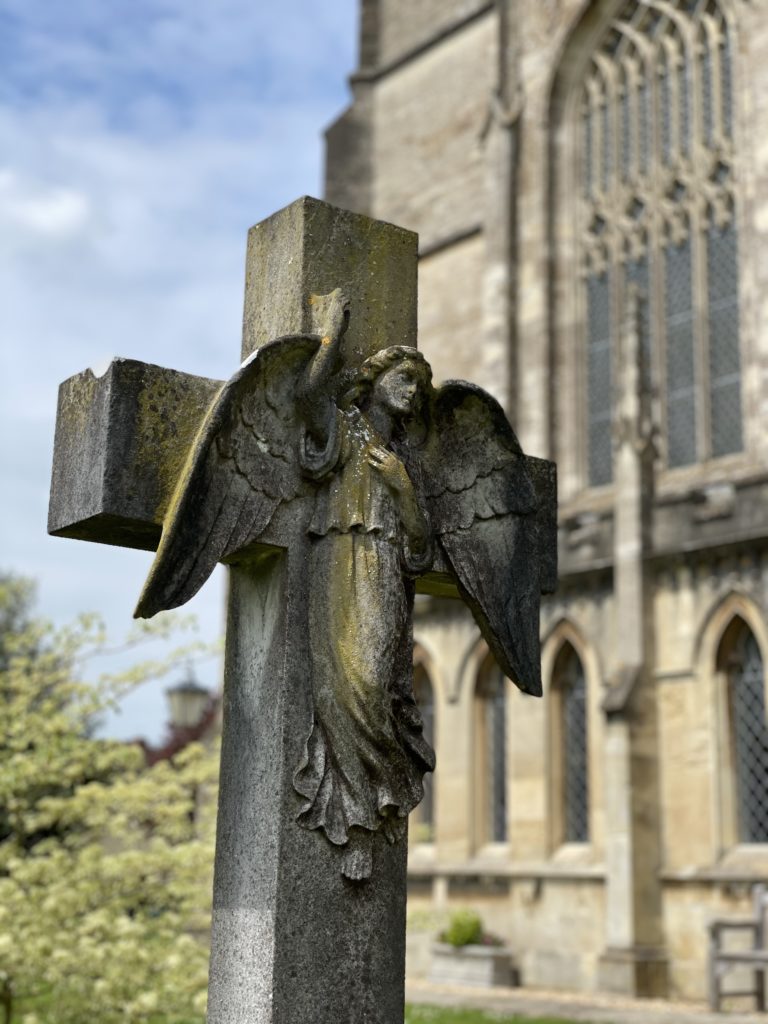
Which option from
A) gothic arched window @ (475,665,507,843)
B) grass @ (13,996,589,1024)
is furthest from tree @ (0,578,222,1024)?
gothic arched window @ (475,665,507,843)

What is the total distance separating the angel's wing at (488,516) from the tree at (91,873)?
12.4 ft

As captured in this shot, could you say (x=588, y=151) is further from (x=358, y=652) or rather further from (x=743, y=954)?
(x=358, y=652)

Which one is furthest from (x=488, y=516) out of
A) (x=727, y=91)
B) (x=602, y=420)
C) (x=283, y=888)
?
(x=727, y=91)

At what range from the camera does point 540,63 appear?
22.9m

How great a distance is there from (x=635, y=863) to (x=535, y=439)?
7.96m

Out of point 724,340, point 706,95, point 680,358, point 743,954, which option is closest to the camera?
point 743,954

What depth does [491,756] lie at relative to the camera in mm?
18422

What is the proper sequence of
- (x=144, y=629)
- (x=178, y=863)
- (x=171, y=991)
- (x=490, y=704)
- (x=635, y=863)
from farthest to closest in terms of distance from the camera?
(x=490, y=704), (x=635, y=863), (x=144, y=629), (x=178, y=863), (x=171, y=991)

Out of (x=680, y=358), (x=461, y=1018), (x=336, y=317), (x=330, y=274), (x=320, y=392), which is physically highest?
(x=680, y=358)

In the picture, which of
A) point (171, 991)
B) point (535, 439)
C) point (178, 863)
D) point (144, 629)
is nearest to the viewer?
point (171, 991)

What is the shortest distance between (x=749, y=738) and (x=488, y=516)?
12385mm

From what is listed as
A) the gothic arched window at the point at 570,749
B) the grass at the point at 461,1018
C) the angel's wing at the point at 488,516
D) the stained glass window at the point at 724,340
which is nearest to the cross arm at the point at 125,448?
the angel's wing at the point at 488,516

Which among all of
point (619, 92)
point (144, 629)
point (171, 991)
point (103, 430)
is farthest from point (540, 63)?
point (103, 430)

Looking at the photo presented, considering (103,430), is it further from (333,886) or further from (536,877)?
(536,877)
